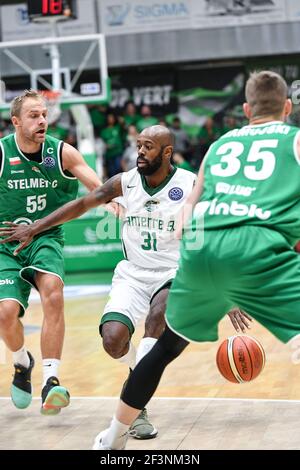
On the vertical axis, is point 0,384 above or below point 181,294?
below

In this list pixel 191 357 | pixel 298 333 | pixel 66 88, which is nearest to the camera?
pixel 298 333

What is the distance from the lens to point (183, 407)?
5.36 meters

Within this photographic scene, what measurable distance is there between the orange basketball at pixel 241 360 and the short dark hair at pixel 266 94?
5.62 ft

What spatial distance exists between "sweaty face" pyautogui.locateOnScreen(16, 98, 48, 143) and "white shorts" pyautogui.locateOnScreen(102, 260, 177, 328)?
3.48ft

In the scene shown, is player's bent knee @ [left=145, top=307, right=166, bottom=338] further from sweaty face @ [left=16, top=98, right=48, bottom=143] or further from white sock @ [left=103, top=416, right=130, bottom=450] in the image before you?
sweaty face @ [left=16, top=98, right=48, bottom=143]

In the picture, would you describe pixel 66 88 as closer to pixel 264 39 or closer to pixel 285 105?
pixel 264 39

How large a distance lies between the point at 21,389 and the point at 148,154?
1.77 meters

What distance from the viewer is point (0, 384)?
6.40 meters

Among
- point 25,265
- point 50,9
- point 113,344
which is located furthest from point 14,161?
point 50,9

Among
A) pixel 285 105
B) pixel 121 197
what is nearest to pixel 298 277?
pixel 285 105

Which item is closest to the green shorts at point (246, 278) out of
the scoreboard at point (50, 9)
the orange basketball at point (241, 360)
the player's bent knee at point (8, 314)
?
the orange basketball at point (241, 360)

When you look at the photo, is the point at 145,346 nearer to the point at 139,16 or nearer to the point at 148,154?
the point at 148,154

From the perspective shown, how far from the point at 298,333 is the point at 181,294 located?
54 centimetres

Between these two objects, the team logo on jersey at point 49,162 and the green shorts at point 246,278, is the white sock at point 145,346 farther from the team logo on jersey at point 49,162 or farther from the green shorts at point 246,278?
the team logo on jersey at point 49,162
